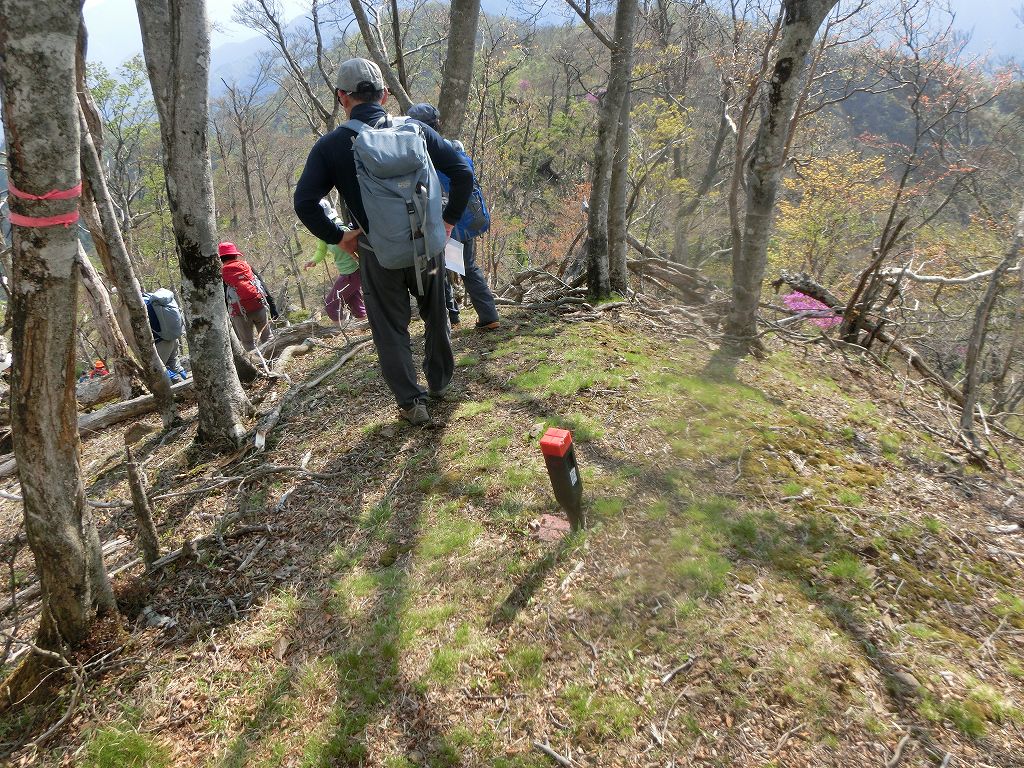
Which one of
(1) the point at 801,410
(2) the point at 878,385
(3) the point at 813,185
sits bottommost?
(2) the point at 878,385

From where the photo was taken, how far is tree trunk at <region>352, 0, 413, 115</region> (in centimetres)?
659

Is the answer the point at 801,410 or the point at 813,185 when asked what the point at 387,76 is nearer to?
the point at 801,410

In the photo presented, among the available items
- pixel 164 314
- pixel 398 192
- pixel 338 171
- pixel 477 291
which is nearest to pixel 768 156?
pixel 477 291

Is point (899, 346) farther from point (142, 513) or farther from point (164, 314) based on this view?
point (164, 314)

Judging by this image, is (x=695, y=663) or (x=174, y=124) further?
(x=174, y=124)

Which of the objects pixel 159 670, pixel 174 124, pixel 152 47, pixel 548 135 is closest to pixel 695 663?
pixel 159 670

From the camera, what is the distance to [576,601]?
8.45 ft

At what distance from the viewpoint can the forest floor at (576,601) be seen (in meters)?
2.05

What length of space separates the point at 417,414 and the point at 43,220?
100 inches

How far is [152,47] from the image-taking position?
341 centimetres

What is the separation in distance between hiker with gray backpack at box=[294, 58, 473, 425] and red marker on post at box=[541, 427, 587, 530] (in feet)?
5.23

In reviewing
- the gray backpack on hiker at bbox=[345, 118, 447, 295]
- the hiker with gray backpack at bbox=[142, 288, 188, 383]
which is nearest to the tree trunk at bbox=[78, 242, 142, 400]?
the hiker with gray backpack at bbox=[142, 288, 188, 383]

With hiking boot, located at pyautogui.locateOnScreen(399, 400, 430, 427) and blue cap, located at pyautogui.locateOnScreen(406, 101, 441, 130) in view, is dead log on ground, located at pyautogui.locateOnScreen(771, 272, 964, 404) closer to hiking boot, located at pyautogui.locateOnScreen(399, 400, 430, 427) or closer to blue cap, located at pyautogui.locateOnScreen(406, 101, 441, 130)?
blue cap, located at pyautogui.locateOnScreen(406, 101, 441, 130)

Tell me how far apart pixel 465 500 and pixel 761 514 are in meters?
1.83
